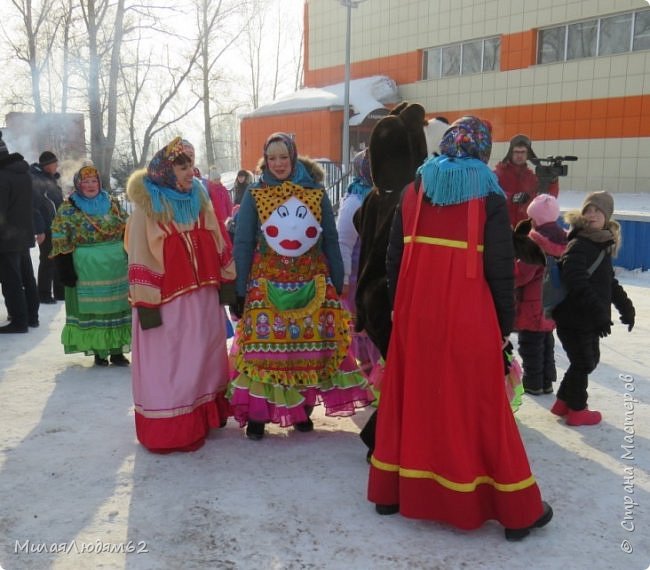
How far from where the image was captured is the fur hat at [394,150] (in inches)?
132

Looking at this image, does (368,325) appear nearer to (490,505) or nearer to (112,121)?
(490,505)

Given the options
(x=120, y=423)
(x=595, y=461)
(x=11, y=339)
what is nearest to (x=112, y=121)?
(x=11, y=339)

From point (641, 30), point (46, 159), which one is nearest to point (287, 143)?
point (46, 159)

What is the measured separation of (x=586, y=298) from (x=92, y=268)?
3788 mm

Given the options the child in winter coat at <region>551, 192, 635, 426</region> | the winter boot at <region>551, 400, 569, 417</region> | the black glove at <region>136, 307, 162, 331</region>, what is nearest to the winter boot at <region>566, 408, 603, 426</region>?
the child in winter coat at <region>551, 192, 635, 426</region>

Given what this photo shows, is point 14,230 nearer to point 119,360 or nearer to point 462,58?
point 119,360

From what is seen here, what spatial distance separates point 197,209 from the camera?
148 inches

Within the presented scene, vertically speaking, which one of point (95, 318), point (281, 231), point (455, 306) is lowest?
point (95, 318)

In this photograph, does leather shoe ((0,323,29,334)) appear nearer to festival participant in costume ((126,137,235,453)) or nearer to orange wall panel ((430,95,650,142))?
festival participant in costume ((126,137,235,453))

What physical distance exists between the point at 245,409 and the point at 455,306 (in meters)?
1.63

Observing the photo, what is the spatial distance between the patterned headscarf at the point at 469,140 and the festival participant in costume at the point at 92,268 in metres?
3.50

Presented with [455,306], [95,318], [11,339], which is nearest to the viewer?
[455,306]

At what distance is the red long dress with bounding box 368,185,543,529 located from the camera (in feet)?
8.64

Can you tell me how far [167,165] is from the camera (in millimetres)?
3660
